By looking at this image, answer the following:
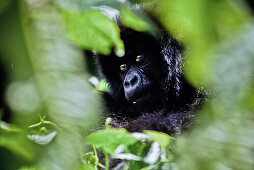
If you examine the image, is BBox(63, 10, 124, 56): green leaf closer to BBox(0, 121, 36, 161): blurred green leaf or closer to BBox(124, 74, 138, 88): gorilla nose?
BBox(0, 121, 36, 161): blurred green leaf

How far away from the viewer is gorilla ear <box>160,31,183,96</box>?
2.01 m

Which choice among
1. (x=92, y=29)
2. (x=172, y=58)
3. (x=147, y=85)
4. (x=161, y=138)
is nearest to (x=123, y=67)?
(x=147, y=85)

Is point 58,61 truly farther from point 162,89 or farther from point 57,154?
point 162,89

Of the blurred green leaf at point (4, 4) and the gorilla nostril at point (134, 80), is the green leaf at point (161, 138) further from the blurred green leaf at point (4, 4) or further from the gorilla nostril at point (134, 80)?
the gorilla nostril at point (134, 80)

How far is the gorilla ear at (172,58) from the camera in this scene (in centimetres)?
201

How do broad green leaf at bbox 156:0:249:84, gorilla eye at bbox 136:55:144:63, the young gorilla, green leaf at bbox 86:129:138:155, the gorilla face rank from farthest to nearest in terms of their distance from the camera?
gorilla eye at bbox 136:55:144:63 < the gorilla face < the young gorilla < green leaf at bbox 86:129:138:155 < broad green leaf at bbox 156:0:249:84

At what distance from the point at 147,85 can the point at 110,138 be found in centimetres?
168

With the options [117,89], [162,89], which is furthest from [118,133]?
[117,89]

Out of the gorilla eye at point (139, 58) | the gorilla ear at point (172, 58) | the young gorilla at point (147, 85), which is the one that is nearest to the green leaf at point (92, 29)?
the young gorilla at point (147, 85)

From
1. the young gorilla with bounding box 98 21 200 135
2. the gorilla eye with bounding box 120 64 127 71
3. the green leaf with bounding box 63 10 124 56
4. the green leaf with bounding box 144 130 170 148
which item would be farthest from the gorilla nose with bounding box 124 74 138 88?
the green leaf with bounding box 63 10 124 56

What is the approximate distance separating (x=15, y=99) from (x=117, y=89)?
2.15 m

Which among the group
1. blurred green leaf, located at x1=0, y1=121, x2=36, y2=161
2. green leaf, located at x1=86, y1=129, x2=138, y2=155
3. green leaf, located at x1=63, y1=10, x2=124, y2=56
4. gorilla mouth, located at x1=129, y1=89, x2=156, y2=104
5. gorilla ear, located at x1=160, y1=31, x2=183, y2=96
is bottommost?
gorilla mouth, located at x1=129, y1=89, x2=156, y2=104

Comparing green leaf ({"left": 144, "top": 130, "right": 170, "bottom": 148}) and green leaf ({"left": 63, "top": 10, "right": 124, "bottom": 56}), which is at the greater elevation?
green leaf ({"left": 63, "top": 10, "right": 124, "bottom": 56})

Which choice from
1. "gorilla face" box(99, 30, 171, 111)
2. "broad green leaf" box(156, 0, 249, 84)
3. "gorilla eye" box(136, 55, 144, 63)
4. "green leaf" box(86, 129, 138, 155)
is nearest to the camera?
"broad green leaf" box(156, 0, 249, 84)
